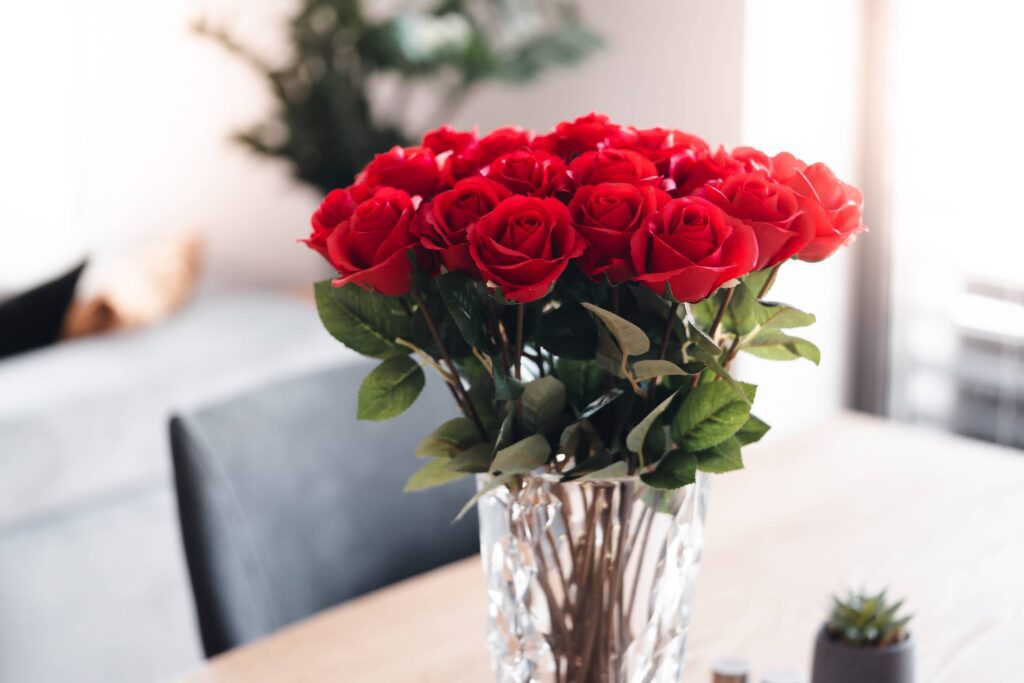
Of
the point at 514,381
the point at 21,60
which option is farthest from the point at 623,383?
the point at 21,60

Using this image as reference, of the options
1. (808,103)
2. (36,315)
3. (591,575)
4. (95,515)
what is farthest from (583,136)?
(808,103)

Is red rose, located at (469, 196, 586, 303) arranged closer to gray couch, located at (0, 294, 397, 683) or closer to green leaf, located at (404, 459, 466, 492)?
green leaf, located at (404, 459, 466, 492)

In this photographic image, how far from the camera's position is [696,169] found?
0.65m

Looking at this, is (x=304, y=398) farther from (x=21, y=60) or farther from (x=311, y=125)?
(x=21, y=60)

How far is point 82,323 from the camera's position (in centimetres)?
225

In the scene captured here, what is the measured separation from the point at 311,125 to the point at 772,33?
102 centimetres

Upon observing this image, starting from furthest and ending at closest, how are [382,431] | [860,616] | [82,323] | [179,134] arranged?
[179,134], [82,323], [382,431], [860,616]

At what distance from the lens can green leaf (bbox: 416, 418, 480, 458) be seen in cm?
69

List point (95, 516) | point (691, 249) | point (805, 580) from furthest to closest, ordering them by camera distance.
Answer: point (95, 516) → point (805, 580) → point (691, 249)

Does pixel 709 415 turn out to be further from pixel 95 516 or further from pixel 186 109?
pixel 186 109

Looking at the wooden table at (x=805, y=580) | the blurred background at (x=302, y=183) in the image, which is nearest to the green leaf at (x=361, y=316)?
the wooden table at (x=805, y=580)

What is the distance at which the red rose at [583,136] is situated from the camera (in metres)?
0.69

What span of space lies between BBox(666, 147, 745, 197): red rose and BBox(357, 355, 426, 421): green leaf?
19cm

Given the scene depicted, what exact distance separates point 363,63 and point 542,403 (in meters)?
1.96
